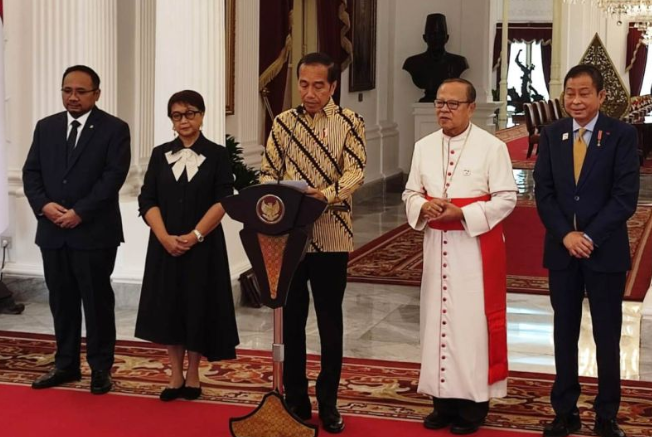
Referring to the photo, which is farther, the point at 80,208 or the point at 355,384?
the point at 355,384

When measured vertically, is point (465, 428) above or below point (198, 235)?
below

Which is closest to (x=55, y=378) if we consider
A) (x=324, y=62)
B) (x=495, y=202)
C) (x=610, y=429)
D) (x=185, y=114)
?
(x=185, y=114)

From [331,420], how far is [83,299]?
1.47 meters

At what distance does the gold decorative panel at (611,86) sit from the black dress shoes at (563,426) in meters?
12.7

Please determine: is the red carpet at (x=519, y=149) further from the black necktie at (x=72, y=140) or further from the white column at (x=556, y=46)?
the black necktie at (x=72, y=140)

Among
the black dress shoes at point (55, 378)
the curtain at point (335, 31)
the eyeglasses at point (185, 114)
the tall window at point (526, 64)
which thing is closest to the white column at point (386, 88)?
the curtain at point (335, 31)

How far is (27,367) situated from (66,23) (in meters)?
2.59

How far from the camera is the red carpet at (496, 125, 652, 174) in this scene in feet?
56.3

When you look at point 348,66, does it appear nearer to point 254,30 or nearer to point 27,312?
point 254,30

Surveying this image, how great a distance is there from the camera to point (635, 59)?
3350 cm

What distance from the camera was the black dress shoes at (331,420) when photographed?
497 centimetres

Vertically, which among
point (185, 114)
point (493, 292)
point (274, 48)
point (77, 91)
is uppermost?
point (274, 48)

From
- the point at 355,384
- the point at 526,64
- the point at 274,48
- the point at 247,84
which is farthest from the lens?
the point at 526,64

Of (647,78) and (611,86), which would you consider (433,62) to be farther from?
(647,78)
